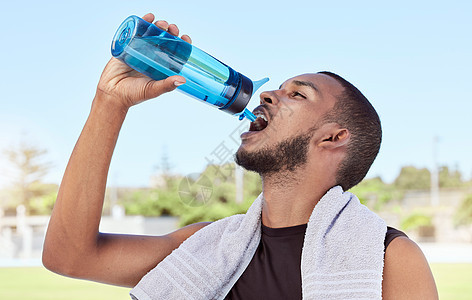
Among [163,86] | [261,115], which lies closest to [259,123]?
[261,115]

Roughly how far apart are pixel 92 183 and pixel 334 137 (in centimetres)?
56

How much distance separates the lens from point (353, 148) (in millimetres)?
1320

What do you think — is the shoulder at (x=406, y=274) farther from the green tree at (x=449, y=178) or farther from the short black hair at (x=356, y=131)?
the green tree at (x=449, y=178)

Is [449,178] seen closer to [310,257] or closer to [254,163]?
[254,163]

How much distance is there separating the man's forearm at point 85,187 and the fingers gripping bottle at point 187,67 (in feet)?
0.41

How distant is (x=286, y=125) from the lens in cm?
130

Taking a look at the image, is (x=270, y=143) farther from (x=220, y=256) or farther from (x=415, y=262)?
(x=415, y=262)

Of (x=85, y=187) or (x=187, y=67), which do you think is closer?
(x=85, y=187)

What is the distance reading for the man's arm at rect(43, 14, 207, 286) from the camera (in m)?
1.19

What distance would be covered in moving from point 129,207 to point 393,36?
1917cm

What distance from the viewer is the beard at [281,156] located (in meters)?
1.27

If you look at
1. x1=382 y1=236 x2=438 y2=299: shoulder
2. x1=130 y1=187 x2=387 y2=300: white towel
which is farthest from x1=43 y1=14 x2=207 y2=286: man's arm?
x1=382 y1=236 x2=438 y2=299: shoulder

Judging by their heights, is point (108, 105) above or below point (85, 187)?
above

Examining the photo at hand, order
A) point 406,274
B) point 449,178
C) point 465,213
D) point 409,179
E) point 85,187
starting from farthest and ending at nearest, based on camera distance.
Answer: point 409,179, point 449,178, point 465,213, point 85,187, point 406,274
